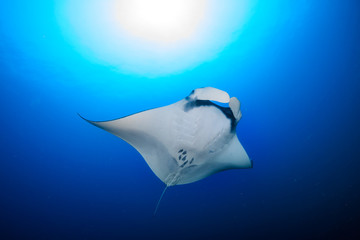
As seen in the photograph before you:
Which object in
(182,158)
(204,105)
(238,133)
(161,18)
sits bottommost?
(182,158)

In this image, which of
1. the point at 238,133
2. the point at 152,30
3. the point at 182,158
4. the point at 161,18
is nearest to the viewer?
the point at 182,158

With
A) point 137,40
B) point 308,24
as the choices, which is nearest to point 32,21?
point 137,40

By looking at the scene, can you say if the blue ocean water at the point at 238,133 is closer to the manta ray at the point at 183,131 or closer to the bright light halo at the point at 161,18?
the bright light halo at the point at 161,18

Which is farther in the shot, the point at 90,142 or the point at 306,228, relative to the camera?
the point at 306,228

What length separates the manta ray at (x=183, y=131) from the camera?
2049mm

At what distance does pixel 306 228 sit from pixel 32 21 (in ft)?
37.1

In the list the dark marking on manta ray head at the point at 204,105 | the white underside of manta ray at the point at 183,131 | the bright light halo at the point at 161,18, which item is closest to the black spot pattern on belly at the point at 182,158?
the white underside of manta ray at the point at 183,131

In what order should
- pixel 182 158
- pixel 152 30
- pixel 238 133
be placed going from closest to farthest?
pixel 182 158 < pixel 152 30 < pixel 238 133

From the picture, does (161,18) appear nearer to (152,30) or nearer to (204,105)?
(152,30)

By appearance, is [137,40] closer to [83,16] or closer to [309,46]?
[83,16]

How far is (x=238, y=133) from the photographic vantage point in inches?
216

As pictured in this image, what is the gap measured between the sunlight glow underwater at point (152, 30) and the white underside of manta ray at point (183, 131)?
8.57 ft

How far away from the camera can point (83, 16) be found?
3750mm

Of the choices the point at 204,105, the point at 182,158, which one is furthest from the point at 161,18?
the point at 182,158
